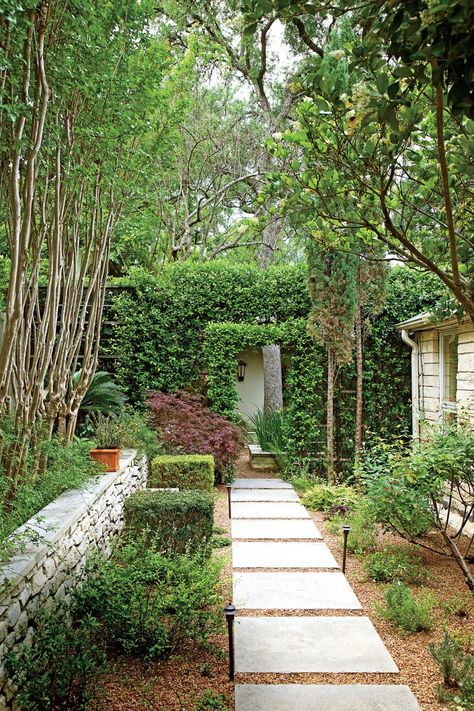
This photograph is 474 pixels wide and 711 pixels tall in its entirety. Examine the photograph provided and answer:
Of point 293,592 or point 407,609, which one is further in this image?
point 293,592

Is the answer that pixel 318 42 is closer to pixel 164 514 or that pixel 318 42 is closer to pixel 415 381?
pixel 415 381

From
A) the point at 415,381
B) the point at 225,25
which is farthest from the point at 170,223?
the point at 415,381

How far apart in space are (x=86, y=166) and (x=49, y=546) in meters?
3.35

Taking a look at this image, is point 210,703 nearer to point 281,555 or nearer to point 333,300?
point 281,555

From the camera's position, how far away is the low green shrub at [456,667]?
3039mm

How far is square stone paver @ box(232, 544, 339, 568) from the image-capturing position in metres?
5.38

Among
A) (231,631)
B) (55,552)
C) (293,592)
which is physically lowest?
(293,592)

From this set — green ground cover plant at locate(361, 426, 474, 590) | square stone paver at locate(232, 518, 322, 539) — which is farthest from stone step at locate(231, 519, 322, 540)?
green ground cover plant at locate(361, 426, 474, 590)

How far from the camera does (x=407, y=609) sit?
409cm

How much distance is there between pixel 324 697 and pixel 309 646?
636mm

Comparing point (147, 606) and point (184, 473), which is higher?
point (184, 473)

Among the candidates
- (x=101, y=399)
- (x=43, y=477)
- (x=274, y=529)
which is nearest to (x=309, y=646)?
(x=43, y=477)

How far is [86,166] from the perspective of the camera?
17.1 ft

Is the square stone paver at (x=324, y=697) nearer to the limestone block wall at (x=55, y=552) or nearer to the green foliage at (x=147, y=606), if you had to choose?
the green foliage at (x=147, y=606)
